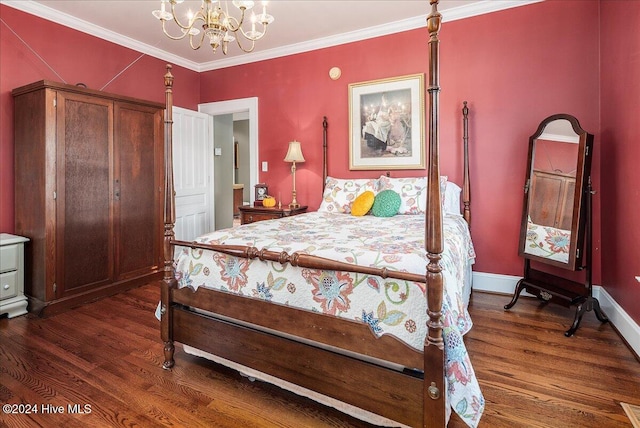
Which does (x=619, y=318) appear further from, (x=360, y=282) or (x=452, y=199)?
(x=360, y=282)

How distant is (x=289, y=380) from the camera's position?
1611 millimetres

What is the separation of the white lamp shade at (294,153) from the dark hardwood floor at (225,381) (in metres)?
2.14

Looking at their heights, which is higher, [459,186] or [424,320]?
[459,186]

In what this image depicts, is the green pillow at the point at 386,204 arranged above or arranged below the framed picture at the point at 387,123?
below

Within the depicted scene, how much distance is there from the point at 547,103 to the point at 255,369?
3180mm

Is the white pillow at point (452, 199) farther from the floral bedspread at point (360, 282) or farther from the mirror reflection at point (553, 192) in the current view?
the floral bedspread at point (360, 282)

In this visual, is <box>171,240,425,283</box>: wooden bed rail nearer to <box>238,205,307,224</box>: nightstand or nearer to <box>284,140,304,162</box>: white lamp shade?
<box>238,205,307,224</box>: nightstand

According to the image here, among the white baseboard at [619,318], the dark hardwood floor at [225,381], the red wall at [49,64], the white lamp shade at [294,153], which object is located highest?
the red wall at [49,64]

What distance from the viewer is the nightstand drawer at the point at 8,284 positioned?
8.97ft

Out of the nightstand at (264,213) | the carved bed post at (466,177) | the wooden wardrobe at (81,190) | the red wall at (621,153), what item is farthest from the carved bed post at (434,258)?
the wooden wardrobe at (81,190)

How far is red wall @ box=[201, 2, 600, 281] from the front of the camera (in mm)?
2947

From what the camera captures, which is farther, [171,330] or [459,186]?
[459,186]

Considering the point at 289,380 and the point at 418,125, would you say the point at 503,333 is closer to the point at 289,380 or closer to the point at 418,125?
the point at 289,380

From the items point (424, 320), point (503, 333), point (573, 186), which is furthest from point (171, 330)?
point (573, 186)
